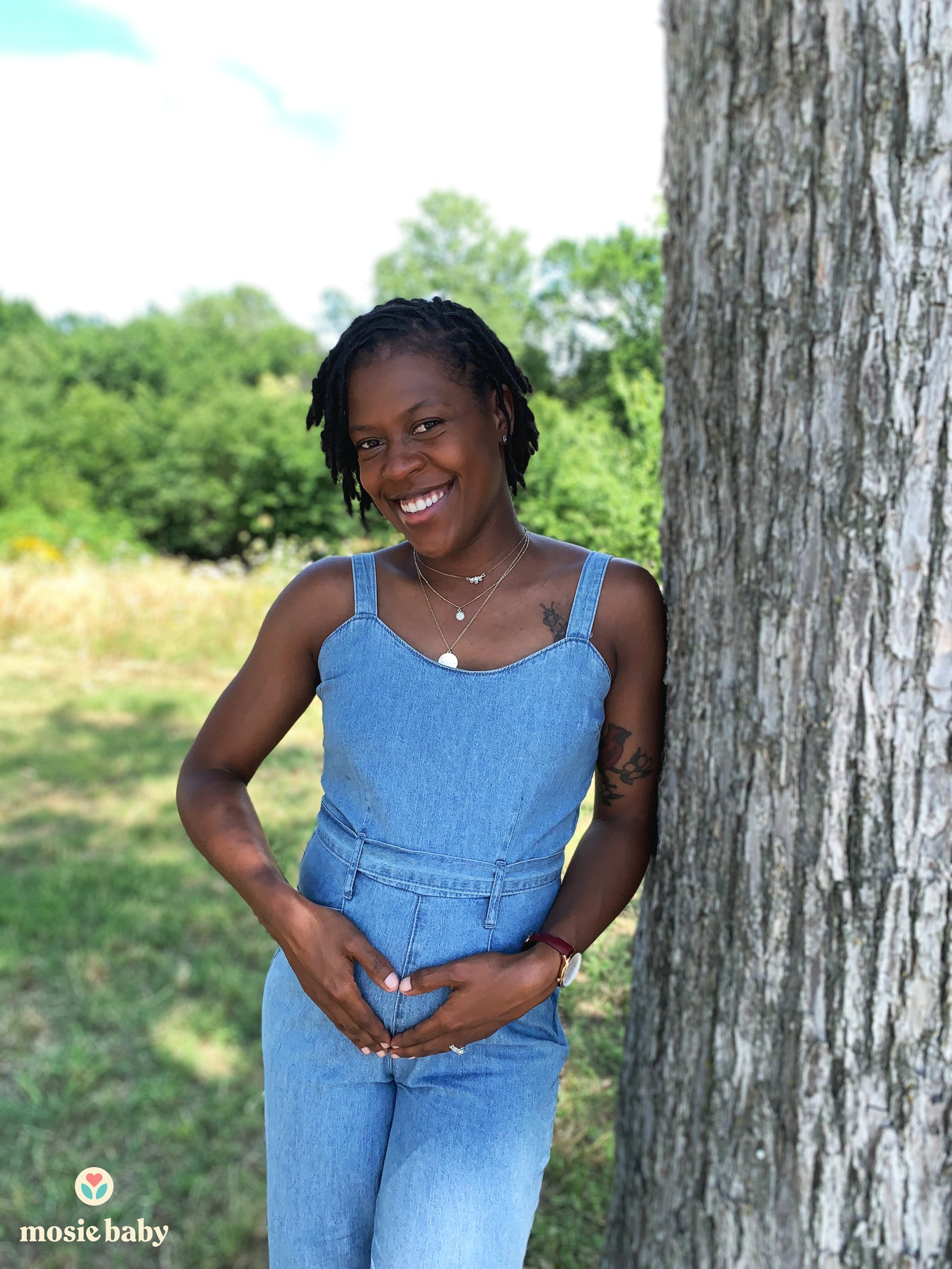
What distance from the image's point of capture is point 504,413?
1.86 meters

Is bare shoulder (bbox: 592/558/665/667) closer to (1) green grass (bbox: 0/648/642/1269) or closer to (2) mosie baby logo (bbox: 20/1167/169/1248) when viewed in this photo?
(1) green grass (bbox: 0/648/642/1269)

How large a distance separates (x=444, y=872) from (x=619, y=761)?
0.35 m

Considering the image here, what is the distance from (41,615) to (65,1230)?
23.6 ft

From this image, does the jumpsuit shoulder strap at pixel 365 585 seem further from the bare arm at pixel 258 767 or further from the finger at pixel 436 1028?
the finger at pixel 436 1028

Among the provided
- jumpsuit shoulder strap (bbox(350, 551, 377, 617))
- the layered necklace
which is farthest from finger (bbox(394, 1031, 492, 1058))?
jumpsuit shoulder strap (bbox(350, 551, 377, 617))

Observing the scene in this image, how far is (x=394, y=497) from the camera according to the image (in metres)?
1.71

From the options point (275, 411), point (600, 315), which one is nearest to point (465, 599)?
point (600, 315)

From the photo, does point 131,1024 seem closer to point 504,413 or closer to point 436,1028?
point 436,1028

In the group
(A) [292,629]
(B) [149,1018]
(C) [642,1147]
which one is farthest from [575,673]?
(B) [149,1018]

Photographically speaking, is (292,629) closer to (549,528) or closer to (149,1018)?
(549,528)

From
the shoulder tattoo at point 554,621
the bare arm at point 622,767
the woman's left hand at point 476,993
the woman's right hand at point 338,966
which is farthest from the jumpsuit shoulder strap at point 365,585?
the woman's left hand at point 476,993

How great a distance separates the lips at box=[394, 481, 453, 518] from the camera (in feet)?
5.58

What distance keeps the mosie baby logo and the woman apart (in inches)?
47.9

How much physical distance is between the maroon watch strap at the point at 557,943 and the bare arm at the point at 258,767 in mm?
247
